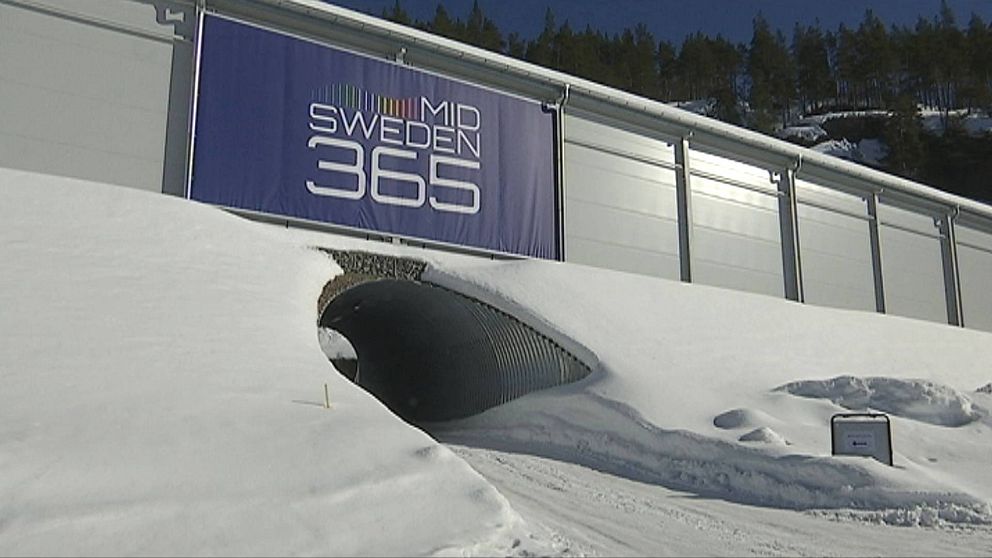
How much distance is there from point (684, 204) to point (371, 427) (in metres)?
13.2

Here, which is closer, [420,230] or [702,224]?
[420,230]

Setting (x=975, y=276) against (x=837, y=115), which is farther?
(x=837, y=115)

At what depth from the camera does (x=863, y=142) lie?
69.4 meters

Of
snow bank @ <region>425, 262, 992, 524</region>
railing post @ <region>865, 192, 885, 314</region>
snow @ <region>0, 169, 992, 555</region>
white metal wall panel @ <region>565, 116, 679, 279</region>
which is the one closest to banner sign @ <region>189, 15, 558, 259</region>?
white metal wall panel @ <region>565, 116, 679, 279</region>

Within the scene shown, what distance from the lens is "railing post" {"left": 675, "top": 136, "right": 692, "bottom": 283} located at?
18.6m

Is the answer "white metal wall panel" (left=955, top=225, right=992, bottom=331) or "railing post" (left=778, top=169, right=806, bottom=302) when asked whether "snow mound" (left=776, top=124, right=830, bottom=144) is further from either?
"railing post" (left=778, top=169, right=806, bottom=302)

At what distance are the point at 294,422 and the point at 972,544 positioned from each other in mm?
5400

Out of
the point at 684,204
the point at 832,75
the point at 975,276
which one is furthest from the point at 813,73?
the point at 684,204

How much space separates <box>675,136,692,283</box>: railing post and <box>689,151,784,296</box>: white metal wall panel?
0.16 metres

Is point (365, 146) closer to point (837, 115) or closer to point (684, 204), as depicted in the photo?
point (684, 204)

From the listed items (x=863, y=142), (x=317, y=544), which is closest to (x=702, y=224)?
(x=317, y=544)

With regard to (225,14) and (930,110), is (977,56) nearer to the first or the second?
(930,110)

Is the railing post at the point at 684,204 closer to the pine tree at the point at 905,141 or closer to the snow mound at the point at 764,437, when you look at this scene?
the snow mound at the point at 764,437

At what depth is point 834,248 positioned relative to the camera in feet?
70.9
